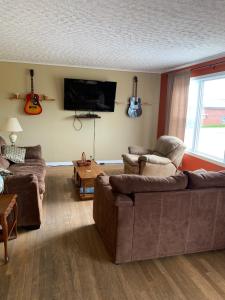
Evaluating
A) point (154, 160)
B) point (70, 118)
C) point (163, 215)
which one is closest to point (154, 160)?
point (154, 160)

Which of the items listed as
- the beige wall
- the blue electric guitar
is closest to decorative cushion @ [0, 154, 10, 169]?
the beige wall

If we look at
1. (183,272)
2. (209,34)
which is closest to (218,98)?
(209,34)

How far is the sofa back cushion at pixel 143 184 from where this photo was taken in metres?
2.09

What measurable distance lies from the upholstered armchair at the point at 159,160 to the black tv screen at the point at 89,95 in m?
1.40

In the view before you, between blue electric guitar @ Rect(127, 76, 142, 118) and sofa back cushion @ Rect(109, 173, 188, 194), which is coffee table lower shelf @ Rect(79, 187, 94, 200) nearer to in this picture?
sofa back cushion @ Rect(109, 173, 188, 194)

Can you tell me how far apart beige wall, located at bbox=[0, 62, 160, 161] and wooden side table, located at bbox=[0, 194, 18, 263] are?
9.99 feet

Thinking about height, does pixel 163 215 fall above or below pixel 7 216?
above

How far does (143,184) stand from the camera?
→ 2.11 meters

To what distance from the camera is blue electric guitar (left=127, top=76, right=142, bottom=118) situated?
5.77 m

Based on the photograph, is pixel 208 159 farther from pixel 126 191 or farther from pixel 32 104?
pixel 32 104

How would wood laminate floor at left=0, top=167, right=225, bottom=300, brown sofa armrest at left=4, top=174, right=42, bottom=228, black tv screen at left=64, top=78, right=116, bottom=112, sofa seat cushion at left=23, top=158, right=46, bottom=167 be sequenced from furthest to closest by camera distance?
black tv screen at left=64, top=78, right=116, bottom=112 < sofa seat cushion at left=23, top=158, right=46, bottom=167 < brown sofa armrest at left=4, top=174, right=42, bottom=228 < wood laminate floor at left=0, top=167, right=225, bottom=300

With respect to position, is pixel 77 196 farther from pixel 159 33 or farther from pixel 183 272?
pixel 159 33

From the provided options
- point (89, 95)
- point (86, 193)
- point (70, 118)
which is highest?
point (89, 95)

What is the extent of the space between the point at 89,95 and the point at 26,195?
11.0 feet
